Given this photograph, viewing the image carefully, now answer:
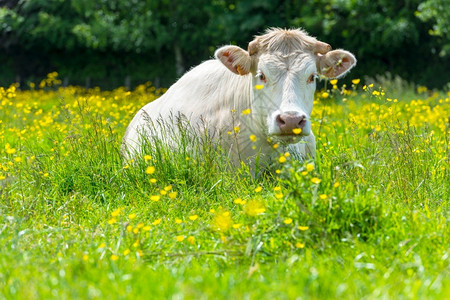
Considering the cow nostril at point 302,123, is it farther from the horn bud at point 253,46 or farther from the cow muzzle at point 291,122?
the horn bud at point 253,46

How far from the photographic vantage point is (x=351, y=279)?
3326 millimetres

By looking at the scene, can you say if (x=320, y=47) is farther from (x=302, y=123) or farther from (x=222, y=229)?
(x=222, y=229)

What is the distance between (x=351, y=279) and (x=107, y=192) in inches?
103

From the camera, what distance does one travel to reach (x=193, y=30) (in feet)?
73.1

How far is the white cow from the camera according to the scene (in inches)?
221

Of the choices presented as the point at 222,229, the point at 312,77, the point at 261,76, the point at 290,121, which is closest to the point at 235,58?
the point at 261,76

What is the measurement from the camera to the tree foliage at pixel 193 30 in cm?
1997

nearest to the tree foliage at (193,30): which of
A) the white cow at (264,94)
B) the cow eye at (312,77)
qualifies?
the white cow at (264,94)

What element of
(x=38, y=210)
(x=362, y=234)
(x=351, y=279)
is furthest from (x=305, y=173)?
(x=38, y=210)

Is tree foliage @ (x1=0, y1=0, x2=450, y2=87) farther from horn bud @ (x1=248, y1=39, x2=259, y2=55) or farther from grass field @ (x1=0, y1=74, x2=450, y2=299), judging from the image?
grass field @ (x1=0, y1=74, x2=450, y2=299)

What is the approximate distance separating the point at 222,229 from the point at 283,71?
7.35 ft

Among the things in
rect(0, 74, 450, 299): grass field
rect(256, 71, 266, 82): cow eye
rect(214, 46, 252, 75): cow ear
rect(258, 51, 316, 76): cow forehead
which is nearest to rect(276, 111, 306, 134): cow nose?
rect(0, 74, 450, 299): grass field

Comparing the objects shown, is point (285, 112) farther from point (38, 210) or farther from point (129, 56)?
point (129, 56)

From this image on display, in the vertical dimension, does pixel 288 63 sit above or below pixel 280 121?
Result: above
